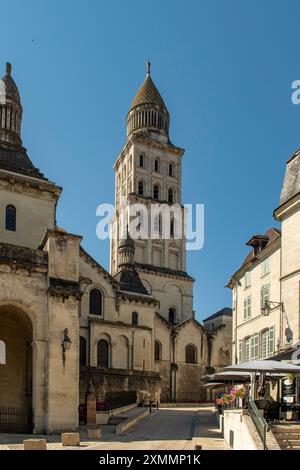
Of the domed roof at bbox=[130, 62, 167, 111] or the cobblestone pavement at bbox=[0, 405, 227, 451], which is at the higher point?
the domed roof at bbox=[130, 62, 167, 111]

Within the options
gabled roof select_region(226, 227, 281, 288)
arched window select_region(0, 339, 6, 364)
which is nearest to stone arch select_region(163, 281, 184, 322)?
gabled roof select_region(226, 227, 281, 288)

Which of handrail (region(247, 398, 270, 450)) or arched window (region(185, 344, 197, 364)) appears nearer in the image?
handrail (region(247, 398, 270, 450))

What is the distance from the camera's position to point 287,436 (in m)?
17.5

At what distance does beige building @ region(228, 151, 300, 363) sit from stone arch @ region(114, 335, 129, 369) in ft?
50.9

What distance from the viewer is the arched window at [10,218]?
32969mm

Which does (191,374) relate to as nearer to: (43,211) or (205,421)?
(205,421)

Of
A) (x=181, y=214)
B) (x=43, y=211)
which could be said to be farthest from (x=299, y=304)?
(x=181, y=214)

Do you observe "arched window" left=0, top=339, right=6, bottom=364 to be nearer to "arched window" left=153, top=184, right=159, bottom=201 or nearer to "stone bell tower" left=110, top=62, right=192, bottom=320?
"stone bell tower" left=110, top=62, right=192, bottom=320

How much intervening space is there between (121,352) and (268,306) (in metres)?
24.5

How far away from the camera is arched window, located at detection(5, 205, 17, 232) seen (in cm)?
3297

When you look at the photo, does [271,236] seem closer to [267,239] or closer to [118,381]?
[267,239]

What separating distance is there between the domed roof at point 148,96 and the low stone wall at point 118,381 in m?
44.6

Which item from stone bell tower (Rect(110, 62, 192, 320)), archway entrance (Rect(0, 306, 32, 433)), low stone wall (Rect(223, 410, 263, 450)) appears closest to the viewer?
low stone wall (Rect(223, 410, 263, 450))
